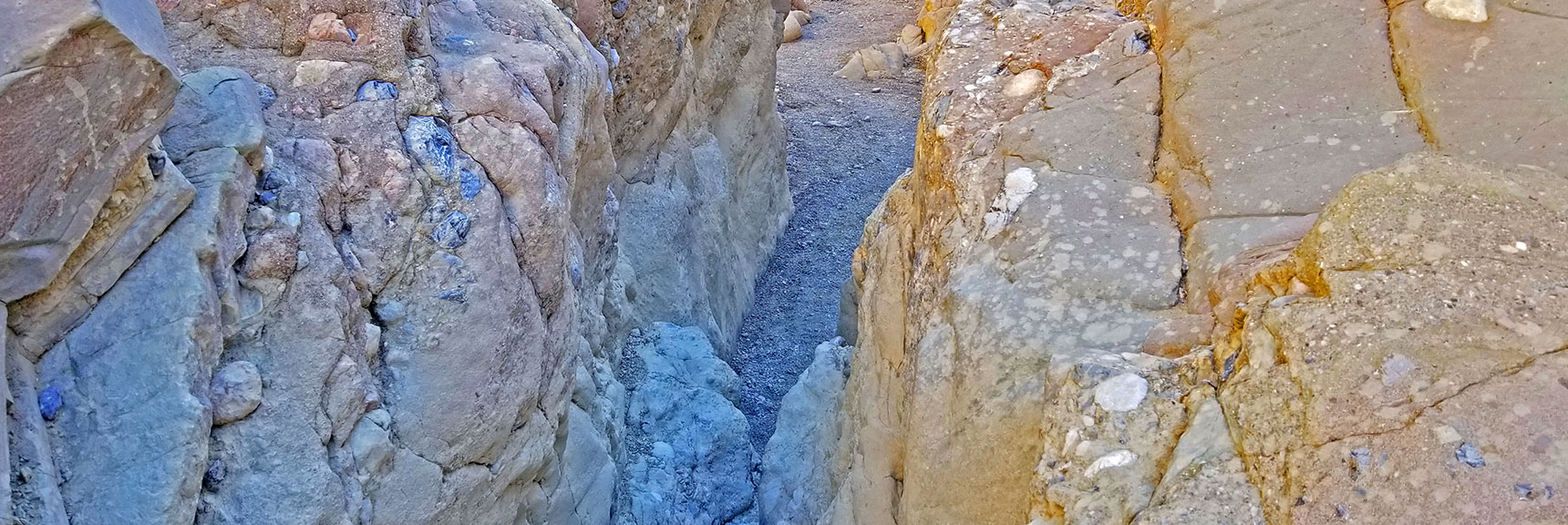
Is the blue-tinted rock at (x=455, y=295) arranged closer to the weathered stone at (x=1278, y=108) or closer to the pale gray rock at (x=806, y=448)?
the pale gray rock at (x=806, y=448)

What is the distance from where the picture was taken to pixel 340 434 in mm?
2545

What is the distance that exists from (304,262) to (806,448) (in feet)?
7.22

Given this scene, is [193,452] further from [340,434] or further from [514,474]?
[514,474]

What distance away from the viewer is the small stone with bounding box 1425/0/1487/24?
8.22 feet

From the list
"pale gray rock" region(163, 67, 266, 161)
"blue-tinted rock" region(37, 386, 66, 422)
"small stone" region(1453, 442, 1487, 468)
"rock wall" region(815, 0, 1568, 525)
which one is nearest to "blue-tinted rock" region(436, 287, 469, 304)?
"pale gray rock" region(163, 67, 266, 161)

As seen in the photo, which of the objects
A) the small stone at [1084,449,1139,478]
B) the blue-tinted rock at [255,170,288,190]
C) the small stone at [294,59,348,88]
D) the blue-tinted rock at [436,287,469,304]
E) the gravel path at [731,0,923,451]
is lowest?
the gravel path at [731,0,923,451]

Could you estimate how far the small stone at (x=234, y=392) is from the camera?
232 centimetres

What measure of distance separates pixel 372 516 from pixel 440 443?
0.80 ft

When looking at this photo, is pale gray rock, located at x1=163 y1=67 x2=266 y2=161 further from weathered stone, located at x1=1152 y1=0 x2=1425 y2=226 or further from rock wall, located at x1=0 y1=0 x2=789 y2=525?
weathered stone, located at x1=1152 y1=0 x2=1425 y2=226

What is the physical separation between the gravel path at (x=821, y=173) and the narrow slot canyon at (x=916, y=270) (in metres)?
1.77

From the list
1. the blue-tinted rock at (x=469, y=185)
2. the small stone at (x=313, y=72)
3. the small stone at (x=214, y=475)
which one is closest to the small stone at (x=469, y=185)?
the blue-tinted rock at (x=469, y=185)

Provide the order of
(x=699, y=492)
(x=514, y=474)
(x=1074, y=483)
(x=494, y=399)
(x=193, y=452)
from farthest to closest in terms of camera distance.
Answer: (x=699, y=492) → (x=514, y=474) → (x=494, y=399) → (x=193, y=452) → (x=1074, y=483)

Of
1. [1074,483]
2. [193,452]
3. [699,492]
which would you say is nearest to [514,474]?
[193,452]

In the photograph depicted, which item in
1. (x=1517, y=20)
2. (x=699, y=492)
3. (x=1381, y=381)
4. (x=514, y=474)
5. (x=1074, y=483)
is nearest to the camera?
(x=1381, y=381)
